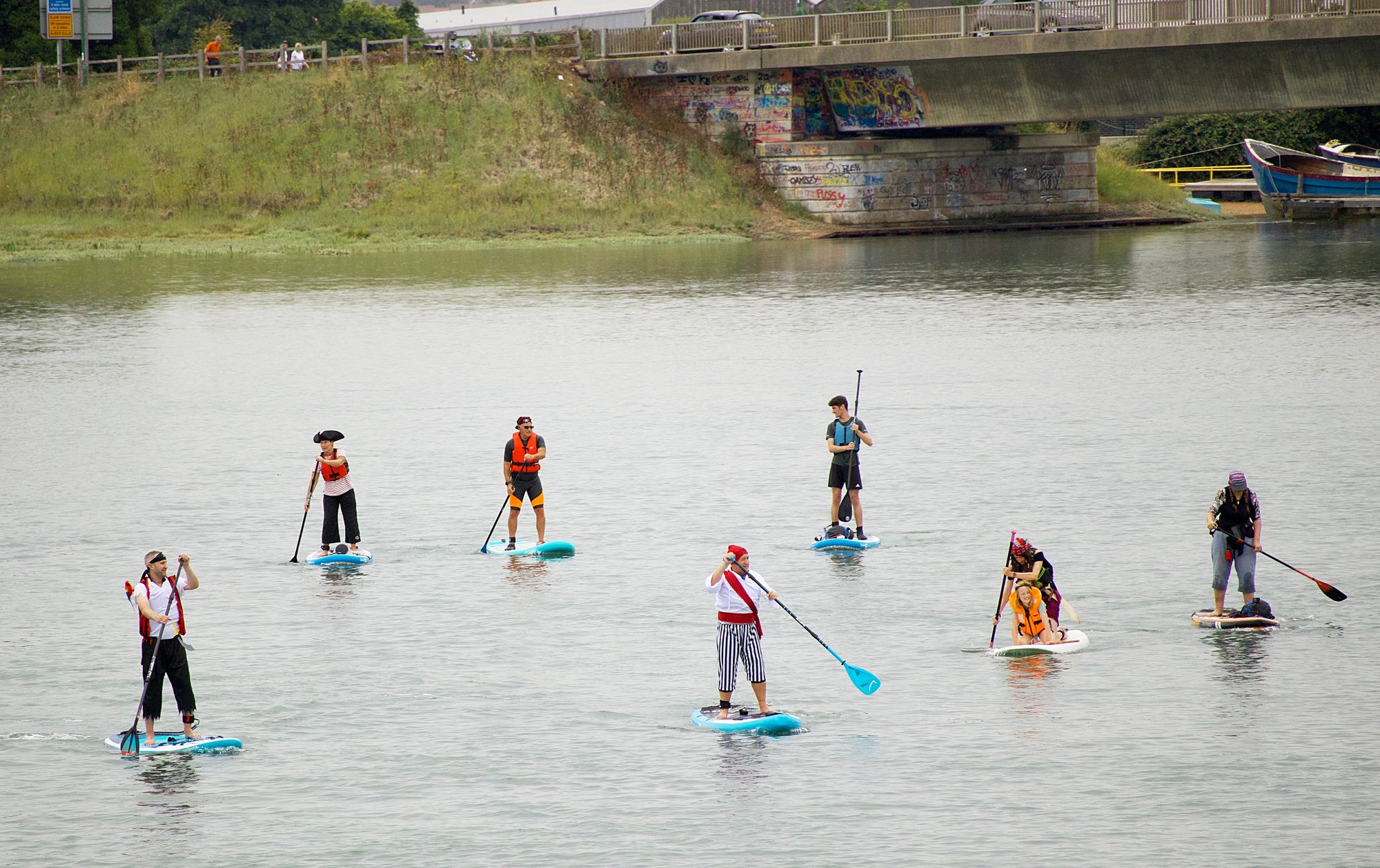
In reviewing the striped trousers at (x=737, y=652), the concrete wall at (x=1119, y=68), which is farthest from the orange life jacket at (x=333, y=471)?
the concrete wall at (x=1119, y=68)

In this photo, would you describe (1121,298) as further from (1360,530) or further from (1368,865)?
(1368,865)

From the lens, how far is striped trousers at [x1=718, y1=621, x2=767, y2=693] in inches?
563

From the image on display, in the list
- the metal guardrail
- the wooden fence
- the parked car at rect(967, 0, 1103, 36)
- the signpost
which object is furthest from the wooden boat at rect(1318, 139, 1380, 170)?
the signpost

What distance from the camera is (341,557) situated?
66.4 feet

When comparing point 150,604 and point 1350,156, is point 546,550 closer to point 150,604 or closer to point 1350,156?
point 150,604

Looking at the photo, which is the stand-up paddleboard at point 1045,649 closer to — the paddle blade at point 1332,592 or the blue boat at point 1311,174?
the paddle blade at point 1332,592

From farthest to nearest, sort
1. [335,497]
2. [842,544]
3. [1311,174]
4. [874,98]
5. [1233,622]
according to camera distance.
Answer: [1311,174], [874,98], [842,544], [335,497], [1233,622]

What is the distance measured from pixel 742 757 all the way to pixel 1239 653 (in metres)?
5.50

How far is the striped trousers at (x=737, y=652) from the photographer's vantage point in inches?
563

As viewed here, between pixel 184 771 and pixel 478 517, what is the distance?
9340mm

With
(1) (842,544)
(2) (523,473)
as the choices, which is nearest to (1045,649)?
(1) (842,544)

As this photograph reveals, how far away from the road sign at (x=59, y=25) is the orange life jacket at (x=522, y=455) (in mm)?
61552

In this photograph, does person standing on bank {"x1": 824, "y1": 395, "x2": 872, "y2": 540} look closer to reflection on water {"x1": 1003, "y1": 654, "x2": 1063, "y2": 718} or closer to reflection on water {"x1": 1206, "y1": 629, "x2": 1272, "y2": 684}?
reflection on water {"x1": 1003, "y1": 654, "x2": 1063, "y2": 718}

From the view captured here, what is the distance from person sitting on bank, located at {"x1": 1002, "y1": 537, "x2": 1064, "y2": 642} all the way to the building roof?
115982 mm
